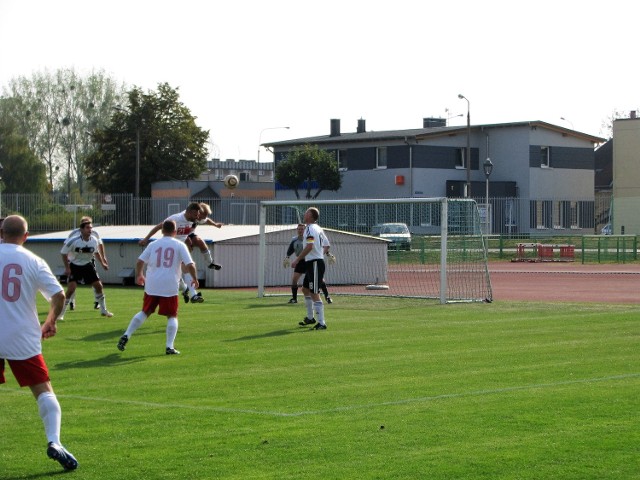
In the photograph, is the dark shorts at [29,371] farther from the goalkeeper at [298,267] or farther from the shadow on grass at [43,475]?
the goalkeeper at [298,267]

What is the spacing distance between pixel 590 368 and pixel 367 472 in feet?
20.6

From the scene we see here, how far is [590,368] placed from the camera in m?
13.8

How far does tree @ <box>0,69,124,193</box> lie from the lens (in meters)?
94.4

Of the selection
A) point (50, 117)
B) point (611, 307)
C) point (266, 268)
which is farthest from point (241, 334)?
point (50, 117)

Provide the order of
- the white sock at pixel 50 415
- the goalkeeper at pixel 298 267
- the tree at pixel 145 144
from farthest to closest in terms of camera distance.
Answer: the tree at pixel 145 144 < the goalkeeper at pixel 298 267 < the white sock at pixel 50 415

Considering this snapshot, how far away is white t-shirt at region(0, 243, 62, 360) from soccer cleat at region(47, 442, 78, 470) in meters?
0.72

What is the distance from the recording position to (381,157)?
80812 millimetres

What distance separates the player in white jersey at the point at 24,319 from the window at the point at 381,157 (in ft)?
237

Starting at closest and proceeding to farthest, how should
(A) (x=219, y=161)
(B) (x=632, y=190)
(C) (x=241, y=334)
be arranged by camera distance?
(C) (x=241, y=334), (B) (x=632, y=190), (A) (x=219, y=161)

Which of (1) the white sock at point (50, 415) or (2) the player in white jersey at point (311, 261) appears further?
(2) the player in white jersey at point (311, 261)

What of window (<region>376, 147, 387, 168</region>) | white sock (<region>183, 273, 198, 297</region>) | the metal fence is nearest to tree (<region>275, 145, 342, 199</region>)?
window (<region>376, 147, 387, 168</region>)

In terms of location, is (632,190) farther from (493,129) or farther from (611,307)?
(611,307)

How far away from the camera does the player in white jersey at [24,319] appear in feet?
27.7

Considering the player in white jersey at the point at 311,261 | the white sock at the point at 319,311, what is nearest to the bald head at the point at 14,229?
the white sock at the point at 319,311
